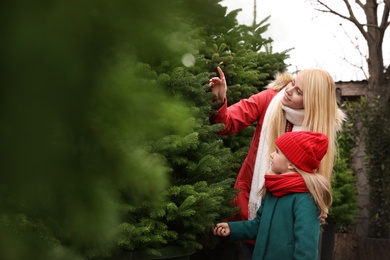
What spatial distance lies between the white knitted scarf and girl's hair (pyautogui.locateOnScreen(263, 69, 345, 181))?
1.3 inches

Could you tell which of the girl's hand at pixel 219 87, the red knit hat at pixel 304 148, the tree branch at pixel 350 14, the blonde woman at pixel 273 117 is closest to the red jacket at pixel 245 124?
the blonde woman at pixel 273 117

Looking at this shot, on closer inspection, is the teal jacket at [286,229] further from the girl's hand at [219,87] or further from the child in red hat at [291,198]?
the girl's hand at [219,87]

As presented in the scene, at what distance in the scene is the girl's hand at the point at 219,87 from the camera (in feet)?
10.2

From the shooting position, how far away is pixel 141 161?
0.50m

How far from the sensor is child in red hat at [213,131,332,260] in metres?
2.95

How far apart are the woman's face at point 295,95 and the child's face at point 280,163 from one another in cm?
32

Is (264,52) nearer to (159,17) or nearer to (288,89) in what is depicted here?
(288,89)

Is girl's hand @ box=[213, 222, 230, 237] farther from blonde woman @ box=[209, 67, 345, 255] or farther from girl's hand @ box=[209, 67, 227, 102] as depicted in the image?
girl's hand @ box=[209, 67, 227, 102]

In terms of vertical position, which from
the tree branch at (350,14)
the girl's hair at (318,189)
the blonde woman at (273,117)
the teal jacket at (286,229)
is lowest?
the teal jacket at (286,229)

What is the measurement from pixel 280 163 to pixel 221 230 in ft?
1.54

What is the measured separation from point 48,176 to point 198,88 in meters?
2.48

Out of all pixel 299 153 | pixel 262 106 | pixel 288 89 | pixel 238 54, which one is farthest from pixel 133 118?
pixel 238 54

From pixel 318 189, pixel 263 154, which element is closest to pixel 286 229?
pixel 318 189

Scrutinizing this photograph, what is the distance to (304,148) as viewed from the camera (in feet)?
9.80
